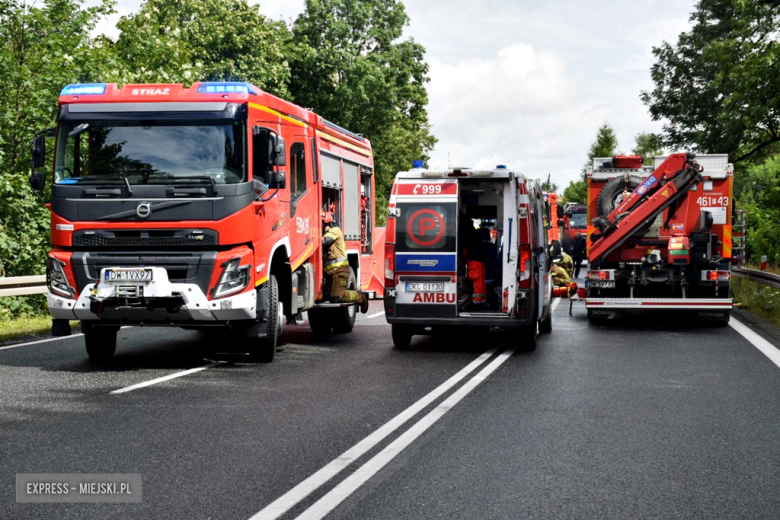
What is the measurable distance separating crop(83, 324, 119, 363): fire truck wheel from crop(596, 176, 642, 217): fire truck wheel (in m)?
9.38

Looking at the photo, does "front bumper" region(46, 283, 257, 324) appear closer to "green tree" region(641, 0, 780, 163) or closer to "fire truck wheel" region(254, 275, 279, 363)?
"fire truck wheel" region(254, 275, 279, 363)

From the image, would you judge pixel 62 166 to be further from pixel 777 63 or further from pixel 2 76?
pixel 777 63

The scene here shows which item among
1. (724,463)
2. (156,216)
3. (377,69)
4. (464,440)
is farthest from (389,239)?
(377,69)

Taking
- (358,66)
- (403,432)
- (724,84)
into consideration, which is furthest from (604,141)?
(403,432)

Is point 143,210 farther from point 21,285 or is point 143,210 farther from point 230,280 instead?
point 21,285

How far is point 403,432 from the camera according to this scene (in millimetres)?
7055

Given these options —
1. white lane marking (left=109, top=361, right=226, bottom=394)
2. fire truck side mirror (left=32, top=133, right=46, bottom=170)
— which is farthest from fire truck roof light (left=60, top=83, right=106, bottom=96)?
white lane marking (left=109, top=361, right=226, bottom=394)

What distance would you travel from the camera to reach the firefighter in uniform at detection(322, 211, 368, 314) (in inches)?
525

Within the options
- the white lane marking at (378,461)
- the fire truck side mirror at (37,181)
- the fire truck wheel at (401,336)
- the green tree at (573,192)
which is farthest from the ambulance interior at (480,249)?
the green tree at (573,192)

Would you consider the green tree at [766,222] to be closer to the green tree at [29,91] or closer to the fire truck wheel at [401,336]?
the fire truck wheel at [401,336]

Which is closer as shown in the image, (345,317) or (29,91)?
(345,317)

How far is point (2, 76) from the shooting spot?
67.6ft

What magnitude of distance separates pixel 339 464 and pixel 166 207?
4742 millimetres

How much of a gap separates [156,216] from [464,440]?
4.63 m
